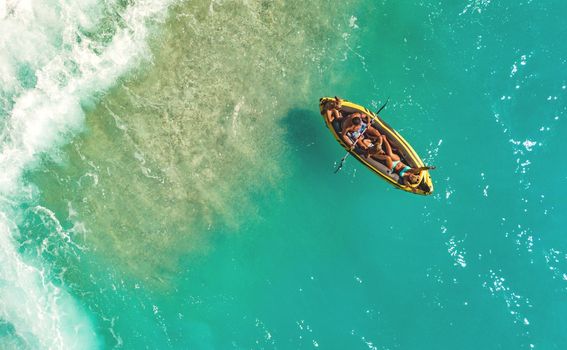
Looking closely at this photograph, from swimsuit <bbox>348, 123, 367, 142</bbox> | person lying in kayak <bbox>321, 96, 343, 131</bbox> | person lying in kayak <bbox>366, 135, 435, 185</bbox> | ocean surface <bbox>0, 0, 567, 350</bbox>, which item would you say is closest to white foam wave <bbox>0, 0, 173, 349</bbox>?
ocean surface <bbox>0, 0, 567, 350</bbox>

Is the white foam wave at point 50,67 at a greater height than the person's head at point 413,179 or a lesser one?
lesser

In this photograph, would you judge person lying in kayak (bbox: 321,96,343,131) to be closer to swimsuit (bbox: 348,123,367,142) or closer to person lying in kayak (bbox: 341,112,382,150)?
person lying in kayak (bbox: 341,112,382,150)

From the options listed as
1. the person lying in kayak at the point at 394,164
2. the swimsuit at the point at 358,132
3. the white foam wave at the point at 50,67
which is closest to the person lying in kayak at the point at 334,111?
→ the swimsuit at the point at 358,132

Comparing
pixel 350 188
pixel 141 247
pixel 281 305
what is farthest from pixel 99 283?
pixel 350 188

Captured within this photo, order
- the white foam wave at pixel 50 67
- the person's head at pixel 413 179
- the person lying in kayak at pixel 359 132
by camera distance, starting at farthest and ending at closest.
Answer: the white foam wave at pixel 50 67 → the person's head at pixel 413 179 → the person lying in kayak at pixel 359 132

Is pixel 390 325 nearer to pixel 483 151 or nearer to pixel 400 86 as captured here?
pixel 483 151

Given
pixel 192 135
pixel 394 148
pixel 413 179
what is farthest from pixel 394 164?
pixel 192 135

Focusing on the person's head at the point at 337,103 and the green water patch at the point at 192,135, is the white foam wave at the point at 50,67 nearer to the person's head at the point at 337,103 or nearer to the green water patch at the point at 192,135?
the green water patch at the point at 192,135
